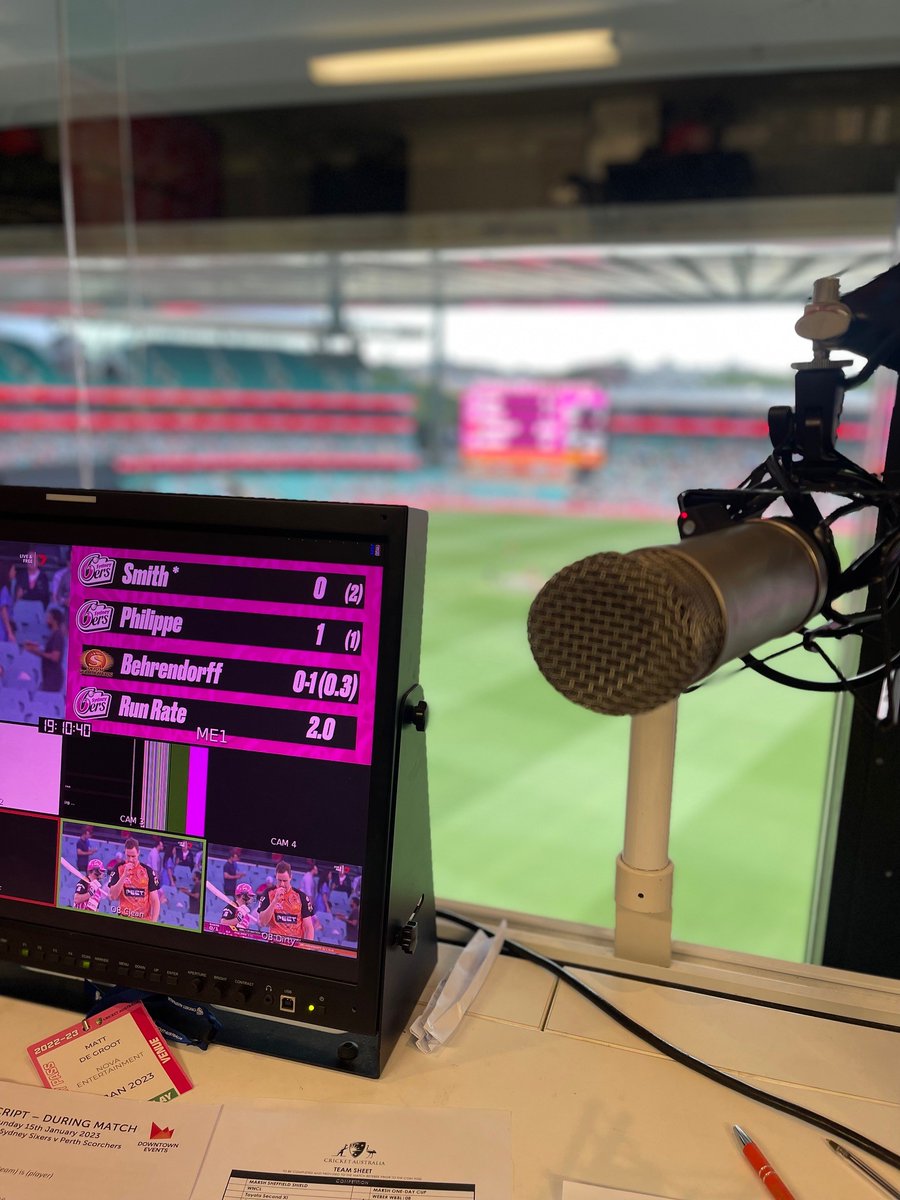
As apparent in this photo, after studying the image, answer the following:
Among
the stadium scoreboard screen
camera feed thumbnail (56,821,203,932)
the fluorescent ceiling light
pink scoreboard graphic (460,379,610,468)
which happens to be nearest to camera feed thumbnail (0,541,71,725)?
the stadium scoreboard screen

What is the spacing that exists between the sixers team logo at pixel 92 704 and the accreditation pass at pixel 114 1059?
0.83 feet

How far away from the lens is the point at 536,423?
13578 mm

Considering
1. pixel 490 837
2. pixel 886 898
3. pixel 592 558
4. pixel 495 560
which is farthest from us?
pixel 495 560

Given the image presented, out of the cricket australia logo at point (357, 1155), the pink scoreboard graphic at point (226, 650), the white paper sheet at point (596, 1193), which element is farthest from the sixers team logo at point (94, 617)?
the white paper sheet at point (596, 1193)

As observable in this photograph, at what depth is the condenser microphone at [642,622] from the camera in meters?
0.40

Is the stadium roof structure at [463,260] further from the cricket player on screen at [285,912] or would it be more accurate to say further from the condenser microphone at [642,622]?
the cricket player on screen at [285,912]

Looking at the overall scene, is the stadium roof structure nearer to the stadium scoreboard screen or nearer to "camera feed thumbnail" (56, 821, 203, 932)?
the stadium scoreboard screen

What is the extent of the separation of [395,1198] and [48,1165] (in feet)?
0.80

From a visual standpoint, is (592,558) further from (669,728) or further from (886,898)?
(886,898)

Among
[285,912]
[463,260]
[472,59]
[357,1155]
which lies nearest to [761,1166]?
[357,1155]

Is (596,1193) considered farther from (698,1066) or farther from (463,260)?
(463,260)

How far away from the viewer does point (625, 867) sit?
88 centimetres

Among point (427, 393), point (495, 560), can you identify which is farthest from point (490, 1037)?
point (427, 393)

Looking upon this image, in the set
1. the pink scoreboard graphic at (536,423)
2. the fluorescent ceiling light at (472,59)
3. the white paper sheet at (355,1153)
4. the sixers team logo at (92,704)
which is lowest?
the pink scoreboard graphic at (536,423)
